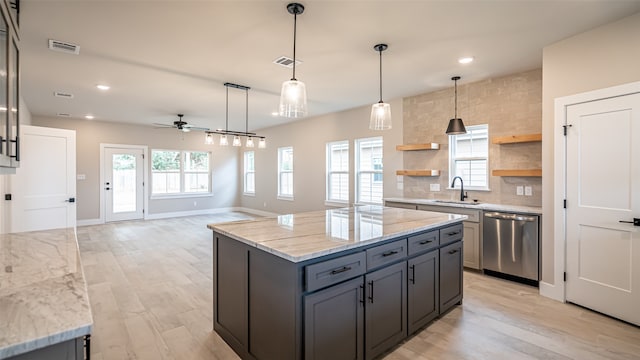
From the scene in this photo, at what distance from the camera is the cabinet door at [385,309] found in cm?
209

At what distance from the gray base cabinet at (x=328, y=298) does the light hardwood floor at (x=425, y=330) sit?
0.23 meters

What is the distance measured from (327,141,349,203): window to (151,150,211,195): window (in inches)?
188

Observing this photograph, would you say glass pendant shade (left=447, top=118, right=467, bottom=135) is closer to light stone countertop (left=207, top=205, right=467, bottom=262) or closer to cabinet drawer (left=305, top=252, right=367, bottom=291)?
light stone countertop (left=207, top=205, right=467, bottom=262)

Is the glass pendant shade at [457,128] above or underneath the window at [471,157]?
above

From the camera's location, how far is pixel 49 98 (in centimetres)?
548

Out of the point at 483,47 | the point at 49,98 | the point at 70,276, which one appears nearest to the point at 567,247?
the point at 483,47

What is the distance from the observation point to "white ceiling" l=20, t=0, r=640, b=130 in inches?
100

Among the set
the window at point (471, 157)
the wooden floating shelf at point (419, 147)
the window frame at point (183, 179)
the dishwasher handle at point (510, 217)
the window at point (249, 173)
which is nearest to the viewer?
the dishwasher handle at point (510, 217)

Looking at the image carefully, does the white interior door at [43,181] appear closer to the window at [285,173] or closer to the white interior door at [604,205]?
the window at [285,173]

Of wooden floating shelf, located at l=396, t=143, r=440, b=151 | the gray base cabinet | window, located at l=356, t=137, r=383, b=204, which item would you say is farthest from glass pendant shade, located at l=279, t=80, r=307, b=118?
window, located at l=356, t=137, r=383, b=204

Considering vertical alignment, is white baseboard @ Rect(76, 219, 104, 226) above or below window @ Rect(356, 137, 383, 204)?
below

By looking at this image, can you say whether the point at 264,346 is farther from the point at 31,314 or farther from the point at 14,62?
the point at 14,62

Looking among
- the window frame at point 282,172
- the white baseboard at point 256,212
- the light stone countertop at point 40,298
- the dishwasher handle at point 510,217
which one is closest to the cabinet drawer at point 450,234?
the dishwasher handle at point 510,217

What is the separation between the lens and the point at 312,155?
7.43 m
